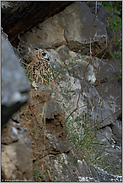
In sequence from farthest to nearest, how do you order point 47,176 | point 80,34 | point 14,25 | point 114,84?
1. point 114,84
2. point 80,34
3. point 14,25
4. point 47,176

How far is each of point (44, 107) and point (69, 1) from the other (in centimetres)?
341

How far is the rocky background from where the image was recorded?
3.31 ft

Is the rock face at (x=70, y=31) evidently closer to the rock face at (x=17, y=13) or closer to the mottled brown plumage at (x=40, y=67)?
the rock face at (x=17, y=13)

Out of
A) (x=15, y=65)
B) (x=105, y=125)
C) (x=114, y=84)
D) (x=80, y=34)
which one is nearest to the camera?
(x=15, y=65)

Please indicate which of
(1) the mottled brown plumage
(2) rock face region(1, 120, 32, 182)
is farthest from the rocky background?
(1) the mottled brown plumage

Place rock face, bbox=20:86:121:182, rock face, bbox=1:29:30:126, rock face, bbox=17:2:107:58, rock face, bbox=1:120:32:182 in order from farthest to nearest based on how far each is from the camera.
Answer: rock face, bbox=17:2:107:58, rock face, bbox=20:86:121:182, rock face, bbox=1:120:32:182, rock face, bbox=1:29:30:126

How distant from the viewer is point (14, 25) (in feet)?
10.2

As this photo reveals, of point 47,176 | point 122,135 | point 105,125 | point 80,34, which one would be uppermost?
point 80,34

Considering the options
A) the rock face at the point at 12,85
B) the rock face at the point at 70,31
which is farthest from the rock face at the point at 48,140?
the rock face at the point at 70,31

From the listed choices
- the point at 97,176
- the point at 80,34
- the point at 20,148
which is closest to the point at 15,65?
the point at 20,148

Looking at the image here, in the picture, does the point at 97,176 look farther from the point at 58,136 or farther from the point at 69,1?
the point at 69,1

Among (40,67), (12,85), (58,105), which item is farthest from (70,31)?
(12,85)

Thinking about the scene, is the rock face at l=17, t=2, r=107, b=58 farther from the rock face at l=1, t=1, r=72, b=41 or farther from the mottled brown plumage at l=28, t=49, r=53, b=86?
the mottled brown plumage at l=28, t=49, r=53, b=86

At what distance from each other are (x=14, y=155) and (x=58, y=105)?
867 millimetres
